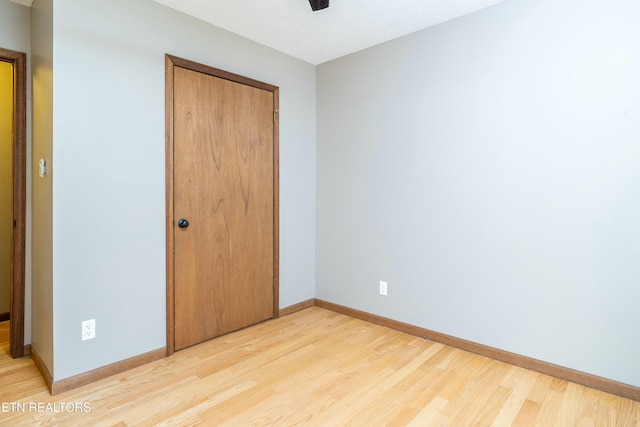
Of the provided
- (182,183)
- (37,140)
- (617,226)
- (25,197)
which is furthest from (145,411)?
(617,226)

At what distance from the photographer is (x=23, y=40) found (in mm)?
2283

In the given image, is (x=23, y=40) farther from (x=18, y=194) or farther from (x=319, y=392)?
(x=319, y=392)

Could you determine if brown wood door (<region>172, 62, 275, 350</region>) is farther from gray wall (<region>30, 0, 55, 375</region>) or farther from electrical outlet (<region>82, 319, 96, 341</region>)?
gray wall (<region>30, 0, 55, 375</region>)

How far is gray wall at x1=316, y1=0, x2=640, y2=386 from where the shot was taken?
192cm

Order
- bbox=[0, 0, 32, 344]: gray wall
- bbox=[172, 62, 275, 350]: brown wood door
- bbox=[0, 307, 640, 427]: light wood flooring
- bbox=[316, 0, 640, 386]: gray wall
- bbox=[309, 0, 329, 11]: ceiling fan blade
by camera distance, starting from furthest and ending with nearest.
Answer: bbox=[172, 62, 275, 350]: brown wood door, bbox=[0, 0, 32, 344]: gray wall, bbox=[309, 0, 329, 11]: ceiling fan blade, bbox=[316, 0, 640, 386]: gray wall, bbox=[0, 307, 640, 427]: light wood flooring

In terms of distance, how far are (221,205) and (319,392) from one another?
151 cm

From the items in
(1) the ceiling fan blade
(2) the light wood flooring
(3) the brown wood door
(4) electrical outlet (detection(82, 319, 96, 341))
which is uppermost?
(1) the ceiling fan blade

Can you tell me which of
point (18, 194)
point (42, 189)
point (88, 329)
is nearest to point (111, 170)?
point (42, 189)

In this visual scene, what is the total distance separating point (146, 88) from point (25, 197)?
3.67 ft

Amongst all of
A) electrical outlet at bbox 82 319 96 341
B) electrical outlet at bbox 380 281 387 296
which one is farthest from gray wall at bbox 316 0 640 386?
electrical outlet at bbox 82 319 96 341

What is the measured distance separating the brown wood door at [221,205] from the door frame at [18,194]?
98 cm

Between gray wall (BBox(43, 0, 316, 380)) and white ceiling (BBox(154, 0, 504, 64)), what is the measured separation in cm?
21

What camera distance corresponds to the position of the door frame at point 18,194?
2.27 metres

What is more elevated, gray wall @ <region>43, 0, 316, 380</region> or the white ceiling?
the white ceiling
